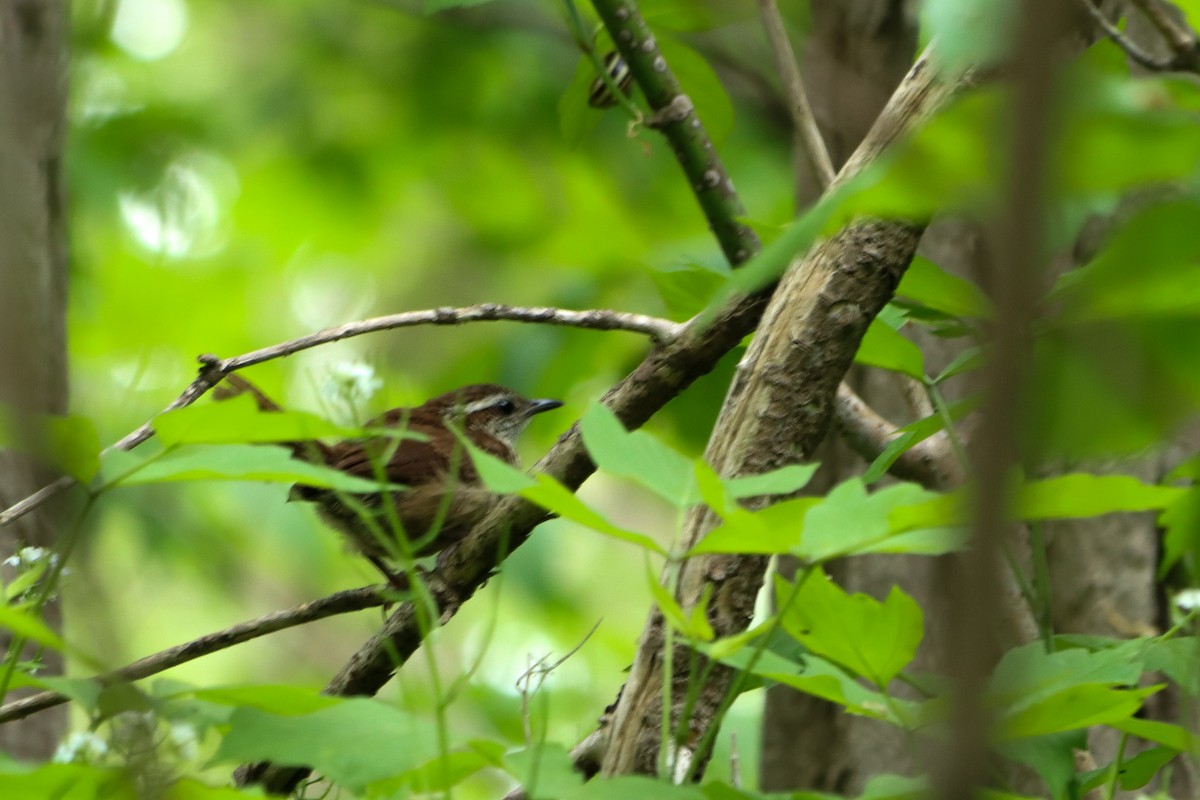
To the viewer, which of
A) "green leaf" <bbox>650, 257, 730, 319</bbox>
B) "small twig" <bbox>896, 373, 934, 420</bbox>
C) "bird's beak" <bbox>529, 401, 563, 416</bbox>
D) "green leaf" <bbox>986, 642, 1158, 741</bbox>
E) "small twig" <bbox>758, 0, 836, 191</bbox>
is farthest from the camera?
"bird's beak" <bbox>529, 401, 563, 416</bbox>

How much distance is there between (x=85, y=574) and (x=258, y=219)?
650 centimetres

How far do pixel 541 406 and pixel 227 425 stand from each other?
12.0 feet

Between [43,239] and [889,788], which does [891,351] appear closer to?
[889,788]

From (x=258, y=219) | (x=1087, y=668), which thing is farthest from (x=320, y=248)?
(x=1087, y=668)

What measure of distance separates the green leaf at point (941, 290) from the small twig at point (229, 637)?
1.00 metres

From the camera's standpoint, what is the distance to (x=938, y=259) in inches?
158

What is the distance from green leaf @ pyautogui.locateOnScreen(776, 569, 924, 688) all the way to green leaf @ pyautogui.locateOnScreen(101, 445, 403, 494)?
2.07 feet

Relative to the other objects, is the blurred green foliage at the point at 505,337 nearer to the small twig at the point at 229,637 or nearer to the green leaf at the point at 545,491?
the green leaf at the point at 545,491

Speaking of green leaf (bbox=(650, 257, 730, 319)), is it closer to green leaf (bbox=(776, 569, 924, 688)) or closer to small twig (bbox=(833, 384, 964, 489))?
small twig (bbox=(833, 384, 964, 489))

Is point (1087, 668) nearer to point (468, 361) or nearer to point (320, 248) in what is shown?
point (468, 361)

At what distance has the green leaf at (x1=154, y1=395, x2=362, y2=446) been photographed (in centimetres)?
147

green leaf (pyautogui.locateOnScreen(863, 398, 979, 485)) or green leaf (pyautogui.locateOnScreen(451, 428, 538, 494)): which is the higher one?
green leaf (pyautogui.locateOnScreen(451, 428, 538, 494))

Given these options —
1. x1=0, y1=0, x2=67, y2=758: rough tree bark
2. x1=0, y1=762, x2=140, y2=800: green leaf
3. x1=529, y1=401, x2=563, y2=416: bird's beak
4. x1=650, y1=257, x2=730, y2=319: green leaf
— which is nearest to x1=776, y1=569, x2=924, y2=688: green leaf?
x1=0, y1=762, x2=140, y2=800: green leaf

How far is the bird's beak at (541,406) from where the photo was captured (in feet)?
16.5
